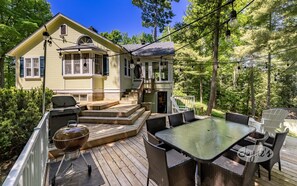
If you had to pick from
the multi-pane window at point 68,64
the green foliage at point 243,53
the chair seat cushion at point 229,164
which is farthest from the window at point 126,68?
the chair seat cushion at point 229,164

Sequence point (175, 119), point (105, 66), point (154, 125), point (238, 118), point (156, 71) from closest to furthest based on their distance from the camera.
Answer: point (154, 125) < point (175, 119) < point (238, 118) < point (105, 66) < point (156, 71)

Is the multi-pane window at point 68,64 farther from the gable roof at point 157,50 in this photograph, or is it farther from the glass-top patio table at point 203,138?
the glass-top patio table at point 203,138

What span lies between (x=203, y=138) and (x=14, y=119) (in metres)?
4.98

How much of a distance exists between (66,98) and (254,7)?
11883 millimetres

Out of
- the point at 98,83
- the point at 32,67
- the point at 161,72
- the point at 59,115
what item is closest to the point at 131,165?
the point at 59,115

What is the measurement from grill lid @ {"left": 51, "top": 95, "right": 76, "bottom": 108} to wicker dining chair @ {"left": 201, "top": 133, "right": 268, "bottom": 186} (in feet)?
13.4

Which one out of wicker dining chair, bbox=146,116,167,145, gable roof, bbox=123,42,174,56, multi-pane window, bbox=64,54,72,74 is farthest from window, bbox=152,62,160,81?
wicker dining chair, bbox=146,116,167,145

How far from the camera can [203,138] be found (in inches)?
107

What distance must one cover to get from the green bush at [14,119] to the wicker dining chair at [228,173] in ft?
15.2

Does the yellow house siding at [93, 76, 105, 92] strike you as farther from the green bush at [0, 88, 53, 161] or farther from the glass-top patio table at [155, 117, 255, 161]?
the glass-top patio table at [155, 117, 255, 161]

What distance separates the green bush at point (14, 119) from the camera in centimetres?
414

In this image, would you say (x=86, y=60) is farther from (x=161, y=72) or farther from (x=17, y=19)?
(x=17, y=19)

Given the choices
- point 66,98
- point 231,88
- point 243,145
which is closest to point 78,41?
point 66,98

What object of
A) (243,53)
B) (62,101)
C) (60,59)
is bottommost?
(62,101)
